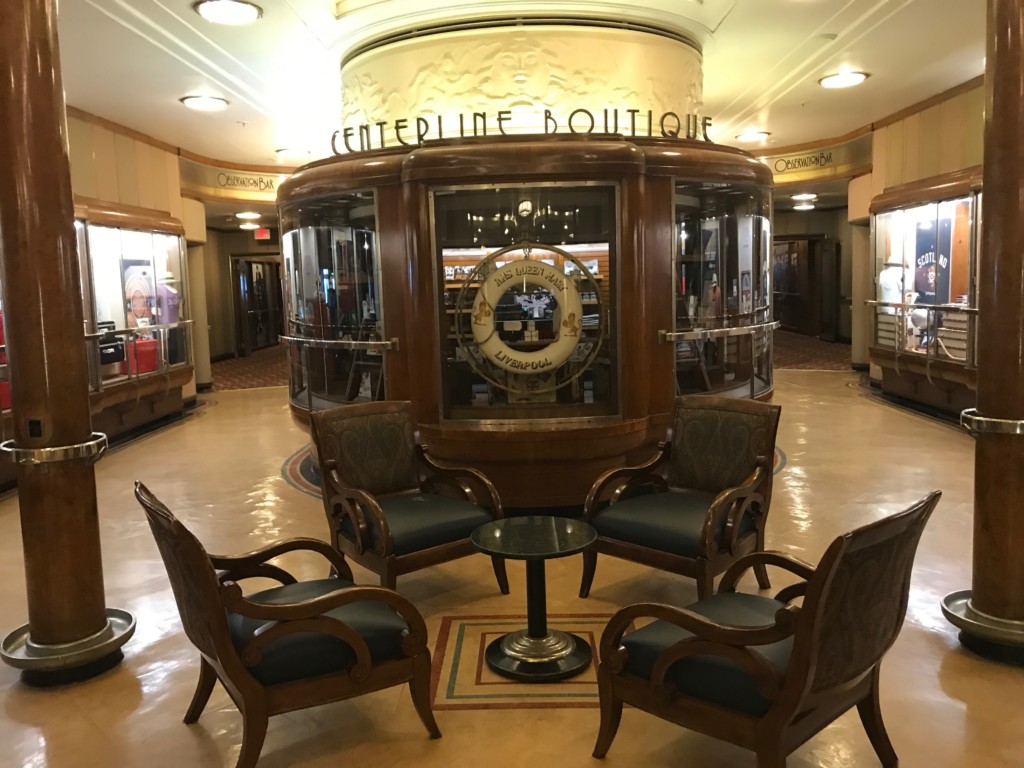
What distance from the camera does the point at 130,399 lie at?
8.27 m

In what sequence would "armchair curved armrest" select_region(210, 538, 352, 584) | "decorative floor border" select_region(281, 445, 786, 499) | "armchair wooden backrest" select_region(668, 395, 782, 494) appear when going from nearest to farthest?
"armchair curved armrest" select_region(210, 538, 352, 584) → "armchair wooden backrest" select_region(668, 395, 782, 494) → "decorative floor border" select_region(281, 445, 786, 499)

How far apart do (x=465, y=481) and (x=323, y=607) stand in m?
1.82

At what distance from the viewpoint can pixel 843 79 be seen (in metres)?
7.92

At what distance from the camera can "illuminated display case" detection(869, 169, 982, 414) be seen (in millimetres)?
7746

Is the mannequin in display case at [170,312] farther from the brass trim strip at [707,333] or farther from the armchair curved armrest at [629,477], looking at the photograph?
the armchair curved armrest at [629,477]

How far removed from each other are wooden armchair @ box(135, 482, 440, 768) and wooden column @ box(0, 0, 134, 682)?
84cm

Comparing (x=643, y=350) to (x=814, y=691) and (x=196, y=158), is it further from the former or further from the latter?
(x=196, y=158)

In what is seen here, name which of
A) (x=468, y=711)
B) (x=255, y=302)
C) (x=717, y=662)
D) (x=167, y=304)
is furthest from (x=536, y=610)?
(x=255, y=302)

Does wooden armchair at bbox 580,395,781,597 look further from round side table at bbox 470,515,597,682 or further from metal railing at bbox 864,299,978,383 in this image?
metal railing at bbox 864,299,978,383

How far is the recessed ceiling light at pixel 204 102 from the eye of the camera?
786 cm

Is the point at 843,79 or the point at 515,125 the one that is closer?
the point at 515,125

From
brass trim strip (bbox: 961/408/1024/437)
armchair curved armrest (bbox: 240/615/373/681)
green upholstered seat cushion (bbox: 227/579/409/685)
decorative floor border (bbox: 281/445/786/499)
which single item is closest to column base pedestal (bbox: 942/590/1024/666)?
brass trim strip (bbox: 961/408/1024/437)

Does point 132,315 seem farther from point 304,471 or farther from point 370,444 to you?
point 370,444

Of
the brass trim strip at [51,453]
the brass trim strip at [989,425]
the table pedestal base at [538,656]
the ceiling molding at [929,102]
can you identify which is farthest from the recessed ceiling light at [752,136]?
the brass trim strip at [51,453]
